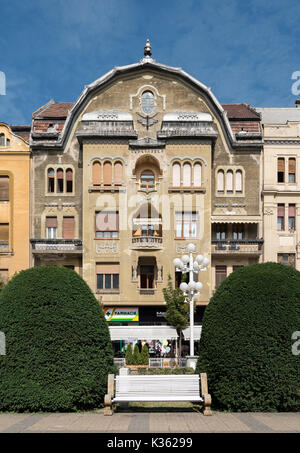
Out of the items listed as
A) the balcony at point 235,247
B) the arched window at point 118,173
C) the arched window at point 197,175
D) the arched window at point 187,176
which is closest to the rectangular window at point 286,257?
the balcony at point 235,247

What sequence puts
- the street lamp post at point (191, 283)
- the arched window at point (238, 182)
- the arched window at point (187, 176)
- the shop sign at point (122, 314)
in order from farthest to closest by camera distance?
the arched window at point (238, 182), the arched window at point (187, 176), the shop sign at point (122, 314), the street lamp post at point (191, 283)

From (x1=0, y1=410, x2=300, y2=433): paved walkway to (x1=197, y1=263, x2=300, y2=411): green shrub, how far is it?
1.54ft

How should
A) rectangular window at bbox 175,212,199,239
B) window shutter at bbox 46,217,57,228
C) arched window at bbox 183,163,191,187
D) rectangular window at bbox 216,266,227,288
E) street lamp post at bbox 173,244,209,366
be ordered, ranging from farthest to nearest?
window shutter at bbox 46,217,57,228, rectangular window at bbox 216,266,227,288, arched window at bbox 183,163,191,187, rectangular window at bbox 175,212,199,239, street lamp post at bbox 173,244,209,366

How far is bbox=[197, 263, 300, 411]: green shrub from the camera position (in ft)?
37.9

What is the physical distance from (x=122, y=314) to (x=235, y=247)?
8121 millimetres

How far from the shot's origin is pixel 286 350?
11617 mm

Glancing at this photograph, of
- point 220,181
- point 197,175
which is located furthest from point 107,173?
point 220,181

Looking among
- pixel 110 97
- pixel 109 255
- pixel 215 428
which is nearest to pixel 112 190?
pixel 109 255

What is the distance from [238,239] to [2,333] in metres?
21.4

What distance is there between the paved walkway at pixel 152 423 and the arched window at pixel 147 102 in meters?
23.4

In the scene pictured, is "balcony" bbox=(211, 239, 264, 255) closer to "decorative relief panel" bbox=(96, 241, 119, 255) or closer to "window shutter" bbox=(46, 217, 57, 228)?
"decorative relief panel" bbox=(96, 241, 119, 255)

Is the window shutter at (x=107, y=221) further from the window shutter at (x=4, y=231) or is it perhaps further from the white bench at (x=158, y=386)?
the white bench at (x=158, y=386)

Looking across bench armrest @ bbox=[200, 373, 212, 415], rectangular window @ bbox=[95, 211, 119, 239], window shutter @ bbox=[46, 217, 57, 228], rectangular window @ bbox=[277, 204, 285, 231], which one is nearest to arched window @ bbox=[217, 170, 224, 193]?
rectangular window @ bbox=[277, 204, 285, 231]

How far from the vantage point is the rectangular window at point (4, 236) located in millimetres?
31453
